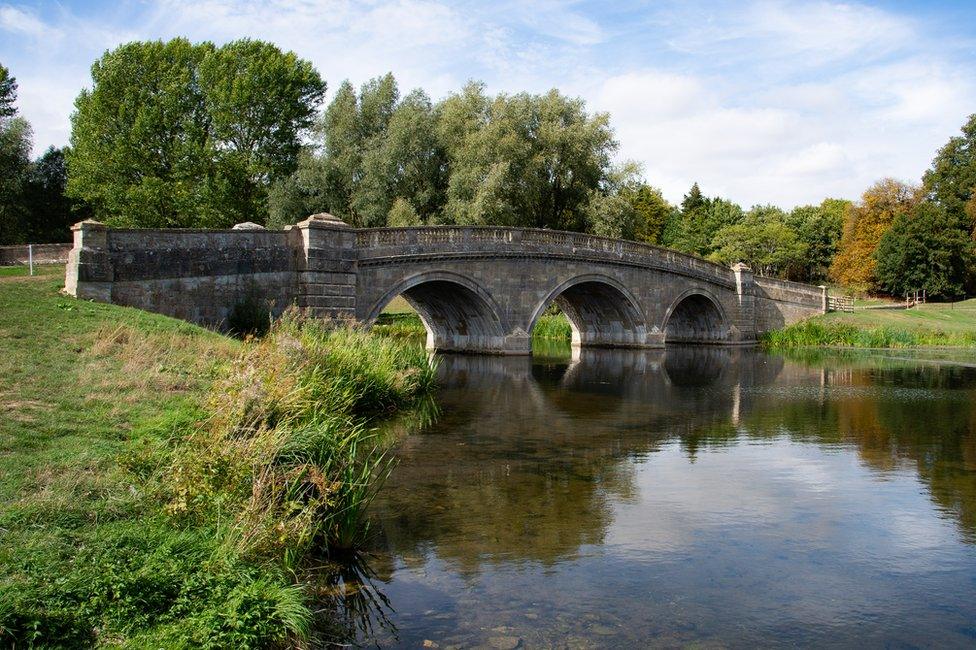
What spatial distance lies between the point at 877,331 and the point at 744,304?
540 cm

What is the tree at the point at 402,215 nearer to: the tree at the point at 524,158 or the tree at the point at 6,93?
the tree at the point at 524,158

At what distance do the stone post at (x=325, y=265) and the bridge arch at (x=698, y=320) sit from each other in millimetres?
16018

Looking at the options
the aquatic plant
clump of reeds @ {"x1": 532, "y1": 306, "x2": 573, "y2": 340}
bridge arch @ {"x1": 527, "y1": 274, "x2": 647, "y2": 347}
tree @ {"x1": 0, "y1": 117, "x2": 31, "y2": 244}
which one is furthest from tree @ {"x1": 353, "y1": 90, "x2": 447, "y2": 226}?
tree @ {"x1": 0, "y1": 117, "x2": 31, "y2": 244}

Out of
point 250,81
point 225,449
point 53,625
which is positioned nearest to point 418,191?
point 250,81

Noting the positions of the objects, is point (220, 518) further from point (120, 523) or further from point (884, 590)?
point (884, 590)

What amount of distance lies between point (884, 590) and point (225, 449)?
5.16 m

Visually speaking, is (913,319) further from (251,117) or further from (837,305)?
(251,117)

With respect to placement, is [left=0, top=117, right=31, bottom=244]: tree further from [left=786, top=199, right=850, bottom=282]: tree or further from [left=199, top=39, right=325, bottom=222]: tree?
[left=786, top=199, right=850, bottom=282]: tree

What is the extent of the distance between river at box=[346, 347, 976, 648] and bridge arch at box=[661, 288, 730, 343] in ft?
61.0

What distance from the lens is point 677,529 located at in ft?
25.0

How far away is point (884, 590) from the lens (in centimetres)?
620

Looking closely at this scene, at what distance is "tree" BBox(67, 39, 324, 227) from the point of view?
109 ft

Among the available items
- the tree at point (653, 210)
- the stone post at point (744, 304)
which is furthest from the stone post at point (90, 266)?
the tree at point (653, 210)

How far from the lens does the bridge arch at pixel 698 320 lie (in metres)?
34.1
